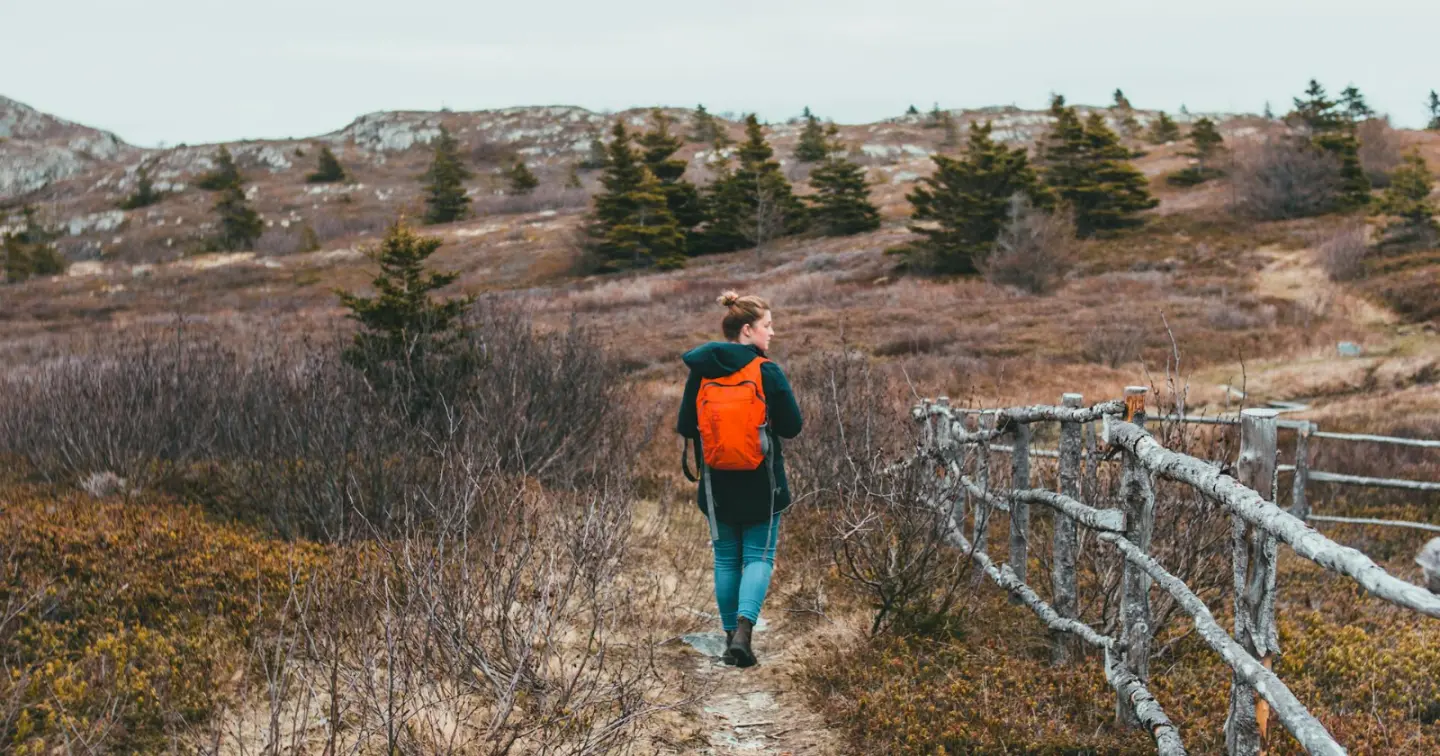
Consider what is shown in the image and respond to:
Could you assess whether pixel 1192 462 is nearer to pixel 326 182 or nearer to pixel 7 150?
pixel 326 182

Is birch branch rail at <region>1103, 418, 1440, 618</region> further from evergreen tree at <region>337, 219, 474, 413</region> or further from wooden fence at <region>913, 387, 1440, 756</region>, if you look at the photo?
evergreen tree at <region>337, 219, 474, 413</region>

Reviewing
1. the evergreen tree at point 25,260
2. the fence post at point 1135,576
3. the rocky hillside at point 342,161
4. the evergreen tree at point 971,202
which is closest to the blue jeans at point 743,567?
the fence post at point 1135,576

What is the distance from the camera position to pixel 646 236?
42.5 m

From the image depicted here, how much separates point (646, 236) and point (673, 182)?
5.19 meters

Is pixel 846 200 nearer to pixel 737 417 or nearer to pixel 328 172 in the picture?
pixel 737 417

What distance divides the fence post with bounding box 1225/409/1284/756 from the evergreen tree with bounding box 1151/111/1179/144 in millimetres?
74540

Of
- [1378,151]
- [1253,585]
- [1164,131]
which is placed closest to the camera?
[1253,585]

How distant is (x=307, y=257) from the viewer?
48156mm

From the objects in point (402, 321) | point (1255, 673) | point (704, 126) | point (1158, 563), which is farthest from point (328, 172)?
point (1255, 673)

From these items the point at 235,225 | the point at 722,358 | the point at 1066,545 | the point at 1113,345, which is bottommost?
the point at 1113,345

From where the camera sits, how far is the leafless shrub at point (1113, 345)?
18.9 meters

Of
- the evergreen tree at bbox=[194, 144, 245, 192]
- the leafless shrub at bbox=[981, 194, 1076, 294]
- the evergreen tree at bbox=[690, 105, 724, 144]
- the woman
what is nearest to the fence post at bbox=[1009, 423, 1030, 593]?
the woman

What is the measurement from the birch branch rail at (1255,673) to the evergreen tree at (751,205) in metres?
38.7

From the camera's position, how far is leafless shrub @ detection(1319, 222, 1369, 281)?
87.2 ft
